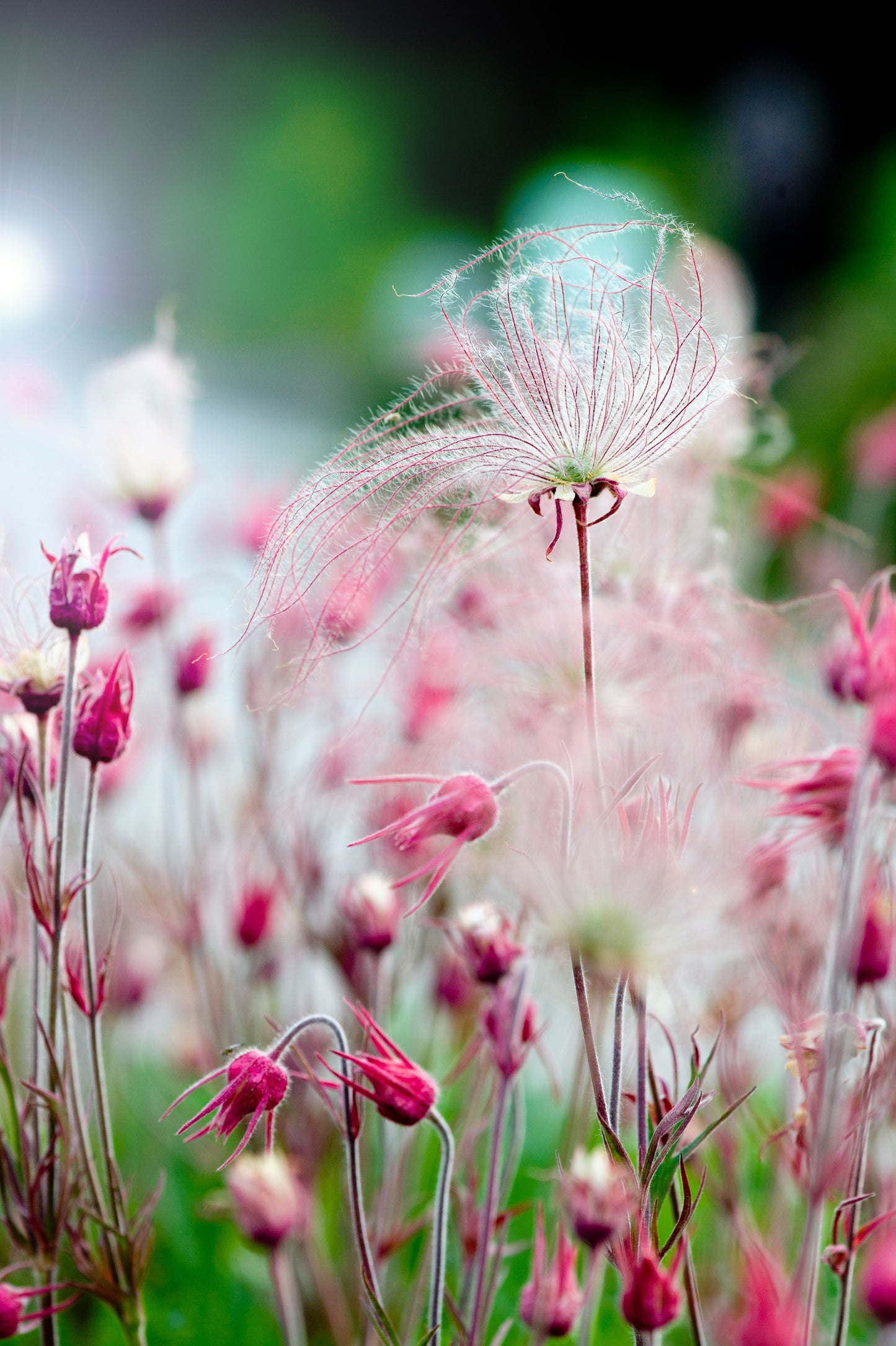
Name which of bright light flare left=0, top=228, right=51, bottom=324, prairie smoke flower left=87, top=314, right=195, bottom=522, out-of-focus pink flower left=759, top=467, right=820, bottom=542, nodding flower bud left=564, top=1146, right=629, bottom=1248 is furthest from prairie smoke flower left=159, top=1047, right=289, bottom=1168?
bright light flare left=0, top=228, right=51, bottom=324

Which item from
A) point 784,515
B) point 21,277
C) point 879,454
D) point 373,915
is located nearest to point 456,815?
point 373,915

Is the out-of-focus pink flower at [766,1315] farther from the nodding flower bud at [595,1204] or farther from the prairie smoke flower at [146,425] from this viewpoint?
the prairie smoke flower at [146,425]

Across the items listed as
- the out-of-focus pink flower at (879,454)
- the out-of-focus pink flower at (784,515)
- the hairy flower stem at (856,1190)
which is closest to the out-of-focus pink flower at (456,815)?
the hairy flower stem at (856,1190)

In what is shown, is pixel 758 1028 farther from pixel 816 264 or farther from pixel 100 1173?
pixel 816 264

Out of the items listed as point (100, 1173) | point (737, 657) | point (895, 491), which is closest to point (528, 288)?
point (737, 657)

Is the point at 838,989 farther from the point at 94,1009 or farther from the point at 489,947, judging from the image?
the point at 94,1009

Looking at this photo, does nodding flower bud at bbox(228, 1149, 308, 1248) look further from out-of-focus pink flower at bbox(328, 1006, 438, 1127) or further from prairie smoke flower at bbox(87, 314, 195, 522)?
prairie smoke flower at bbox(87, 314, 195, 522)

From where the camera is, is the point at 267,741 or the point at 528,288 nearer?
the point at 528,288
